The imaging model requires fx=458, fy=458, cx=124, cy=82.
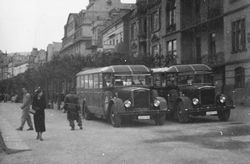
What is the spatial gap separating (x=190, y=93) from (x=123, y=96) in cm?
289

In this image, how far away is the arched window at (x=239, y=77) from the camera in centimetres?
2816

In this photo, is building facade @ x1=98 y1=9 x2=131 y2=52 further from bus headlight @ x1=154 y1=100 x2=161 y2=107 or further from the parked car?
bus headlight @ x1=154 y1=100 x2=161 y2=107

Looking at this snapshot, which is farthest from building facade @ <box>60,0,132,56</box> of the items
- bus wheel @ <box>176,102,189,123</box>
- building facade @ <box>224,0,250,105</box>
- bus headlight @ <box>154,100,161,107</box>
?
bus headlight @ <box>154,100,161,107</box>

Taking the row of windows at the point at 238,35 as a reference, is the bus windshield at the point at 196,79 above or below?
below

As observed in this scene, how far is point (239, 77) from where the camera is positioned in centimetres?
2852

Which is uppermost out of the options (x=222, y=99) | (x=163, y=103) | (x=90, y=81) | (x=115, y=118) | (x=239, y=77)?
(x=239, y=77)

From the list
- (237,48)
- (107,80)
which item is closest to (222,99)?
(107,80)

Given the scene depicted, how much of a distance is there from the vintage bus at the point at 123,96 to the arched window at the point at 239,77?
10.2 metres

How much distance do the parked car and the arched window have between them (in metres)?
8.44

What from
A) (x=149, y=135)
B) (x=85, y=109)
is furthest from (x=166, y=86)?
(x=149, y=135)

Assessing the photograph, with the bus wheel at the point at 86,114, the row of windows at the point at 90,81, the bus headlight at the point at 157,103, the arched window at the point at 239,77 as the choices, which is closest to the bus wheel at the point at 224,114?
the bus headlight at the point at 157,103

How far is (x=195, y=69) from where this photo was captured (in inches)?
798

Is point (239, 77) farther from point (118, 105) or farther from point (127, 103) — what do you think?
point (118, 105)

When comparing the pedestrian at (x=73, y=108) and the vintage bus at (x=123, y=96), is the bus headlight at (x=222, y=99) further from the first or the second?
the pedestrian at (x=73, y=108)
